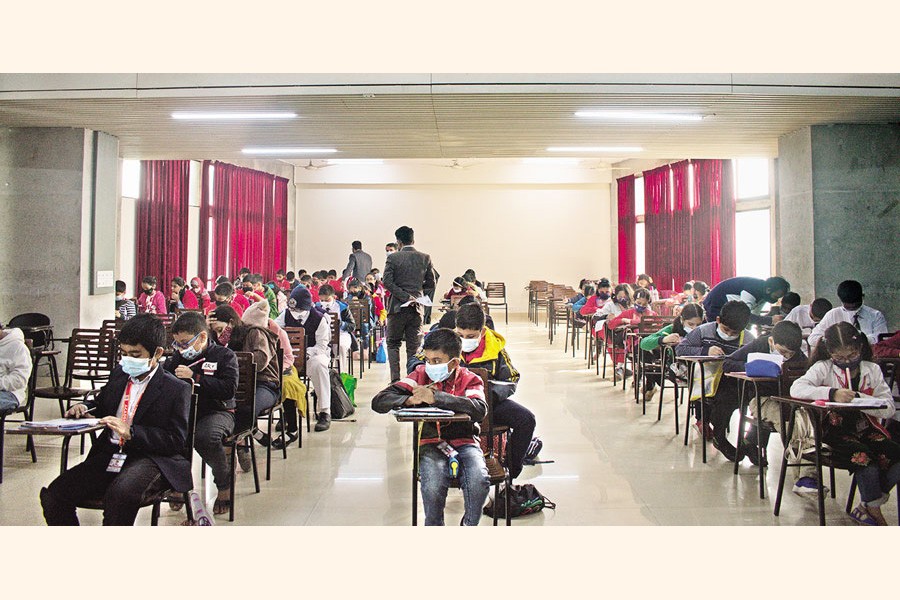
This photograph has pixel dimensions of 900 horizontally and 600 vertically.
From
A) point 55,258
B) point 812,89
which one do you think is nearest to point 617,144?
point 812,89

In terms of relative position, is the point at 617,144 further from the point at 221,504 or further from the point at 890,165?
the point at 221,504

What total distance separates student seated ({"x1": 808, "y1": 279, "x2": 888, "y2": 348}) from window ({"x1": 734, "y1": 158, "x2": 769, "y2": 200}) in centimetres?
734

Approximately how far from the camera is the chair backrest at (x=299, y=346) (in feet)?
18.0

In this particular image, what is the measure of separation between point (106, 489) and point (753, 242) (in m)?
12.4

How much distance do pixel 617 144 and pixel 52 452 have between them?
22.5 feet

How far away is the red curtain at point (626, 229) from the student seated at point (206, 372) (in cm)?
1523

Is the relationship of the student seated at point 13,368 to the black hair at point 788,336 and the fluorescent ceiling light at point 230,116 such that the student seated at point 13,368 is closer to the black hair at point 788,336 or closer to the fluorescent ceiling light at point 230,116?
the fluorescent ceiling light at point 230,116

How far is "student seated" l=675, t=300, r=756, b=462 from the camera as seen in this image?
4.83m

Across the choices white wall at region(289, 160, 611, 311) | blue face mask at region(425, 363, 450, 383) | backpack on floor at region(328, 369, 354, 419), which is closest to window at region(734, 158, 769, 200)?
white wall at region(289, 160, 611, 311)

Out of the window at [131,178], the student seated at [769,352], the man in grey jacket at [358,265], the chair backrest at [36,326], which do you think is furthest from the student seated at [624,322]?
the window at [131,178]

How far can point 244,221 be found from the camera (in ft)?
53.6

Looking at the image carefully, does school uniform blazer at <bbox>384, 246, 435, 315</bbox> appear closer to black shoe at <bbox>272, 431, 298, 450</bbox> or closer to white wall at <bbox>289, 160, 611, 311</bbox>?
black shoe at <bbox>272, 431, 298, 450</bbox>

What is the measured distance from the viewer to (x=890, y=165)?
24.8 feet

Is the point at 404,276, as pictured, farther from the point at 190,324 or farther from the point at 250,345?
the point at 190,324
